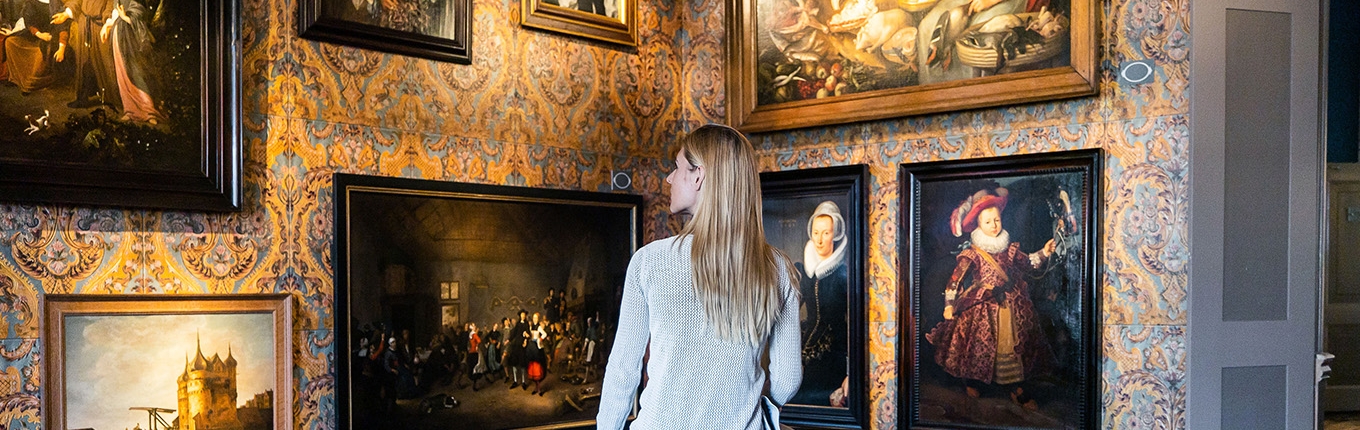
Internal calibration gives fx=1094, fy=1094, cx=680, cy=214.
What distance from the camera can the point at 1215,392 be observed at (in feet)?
17.1

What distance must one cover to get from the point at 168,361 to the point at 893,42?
4045mm

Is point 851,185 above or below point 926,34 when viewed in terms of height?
below

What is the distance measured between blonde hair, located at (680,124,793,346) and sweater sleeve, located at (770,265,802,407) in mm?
46

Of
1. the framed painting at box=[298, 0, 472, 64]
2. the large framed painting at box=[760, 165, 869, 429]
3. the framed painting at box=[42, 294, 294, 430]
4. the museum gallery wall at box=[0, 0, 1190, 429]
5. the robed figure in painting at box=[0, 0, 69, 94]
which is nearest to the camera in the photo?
the robed figure in painting at box=[0, 0, 69, 94]

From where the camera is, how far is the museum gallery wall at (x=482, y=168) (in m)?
4.78

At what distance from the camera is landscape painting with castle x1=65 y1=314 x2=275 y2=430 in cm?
468

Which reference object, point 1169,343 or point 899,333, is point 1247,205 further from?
point 899,333

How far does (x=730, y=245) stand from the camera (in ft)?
9.70

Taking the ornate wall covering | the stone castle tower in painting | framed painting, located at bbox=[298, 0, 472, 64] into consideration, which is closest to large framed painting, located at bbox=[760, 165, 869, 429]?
the ornate wall covering

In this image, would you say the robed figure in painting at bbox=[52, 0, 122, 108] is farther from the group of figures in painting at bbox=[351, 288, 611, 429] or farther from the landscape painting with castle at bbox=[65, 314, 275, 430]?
the group of figures in painting at bbox=[351, 288, 611, 429]

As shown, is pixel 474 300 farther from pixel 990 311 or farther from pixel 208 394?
pixel 990 311

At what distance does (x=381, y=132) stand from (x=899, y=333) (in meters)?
3.02

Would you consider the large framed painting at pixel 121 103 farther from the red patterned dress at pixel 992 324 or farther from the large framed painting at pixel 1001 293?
the red patterned dress at pixel 992 324

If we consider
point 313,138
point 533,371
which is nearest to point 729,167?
point 313,138
